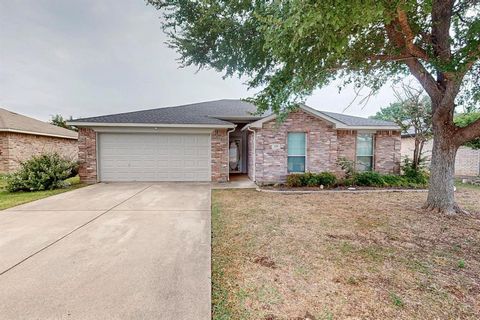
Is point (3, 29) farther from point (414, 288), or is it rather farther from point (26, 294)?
point (414, 288)

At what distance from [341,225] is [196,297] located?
378 cm

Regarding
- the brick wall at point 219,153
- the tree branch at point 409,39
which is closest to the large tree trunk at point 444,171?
the tree branch at point 409,39

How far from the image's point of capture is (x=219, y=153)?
10.7 m

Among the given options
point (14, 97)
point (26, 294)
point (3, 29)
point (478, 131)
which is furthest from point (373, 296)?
point (14, 97)

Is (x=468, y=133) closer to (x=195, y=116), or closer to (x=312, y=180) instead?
(x=312, y=180)


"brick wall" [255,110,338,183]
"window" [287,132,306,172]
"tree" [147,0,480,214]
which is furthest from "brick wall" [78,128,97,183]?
"window" [287,132,306,172]

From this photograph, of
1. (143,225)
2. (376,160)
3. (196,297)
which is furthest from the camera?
(376,160)

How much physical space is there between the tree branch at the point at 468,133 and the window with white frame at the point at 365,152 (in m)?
5.42

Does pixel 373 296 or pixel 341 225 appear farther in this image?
pixel 341 225

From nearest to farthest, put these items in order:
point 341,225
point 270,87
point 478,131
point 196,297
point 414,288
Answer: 1. point 196,297
2. point 414,288
3. point 341,225
4. point 478,131
5. point 270,87

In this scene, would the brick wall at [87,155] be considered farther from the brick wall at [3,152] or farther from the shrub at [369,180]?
the shrub at [369,180]

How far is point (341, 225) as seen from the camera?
5.03 m

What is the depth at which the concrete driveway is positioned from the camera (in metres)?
2.24

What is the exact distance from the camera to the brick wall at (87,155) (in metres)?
10.0
